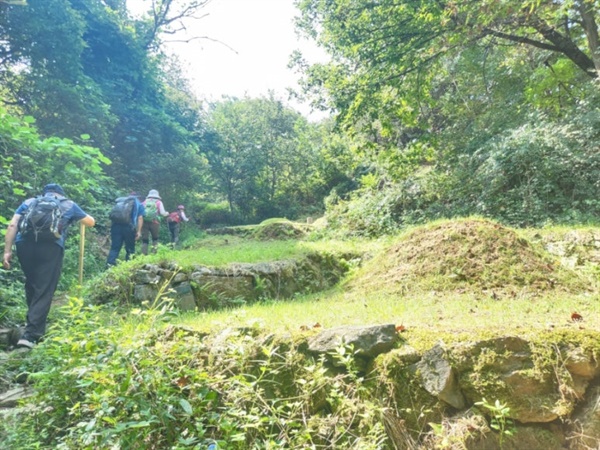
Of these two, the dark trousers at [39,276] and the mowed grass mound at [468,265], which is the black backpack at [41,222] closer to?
the dark trousers at [39,276]

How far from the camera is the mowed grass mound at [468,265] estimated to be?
14.2 ft

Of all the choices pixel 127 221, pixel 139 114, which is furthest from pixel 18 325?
pixel 139 114

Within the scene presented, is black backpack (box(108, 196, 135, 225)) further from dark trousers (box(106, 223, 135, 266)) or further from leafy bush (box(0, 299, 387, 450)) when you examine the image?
leafy bush (box(0, 299, 387, 450))

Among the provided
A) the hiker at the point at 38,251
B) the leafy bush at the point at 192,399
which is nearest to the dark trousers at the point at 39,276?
the hiker at the point at 38,251

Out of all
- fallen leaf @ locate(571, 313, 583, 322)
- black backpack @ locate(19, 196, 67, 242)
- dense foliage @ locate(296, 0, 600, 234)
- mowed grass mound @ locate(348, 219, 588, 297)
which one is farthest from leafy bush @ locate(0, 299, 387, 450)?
dense foliage @ locate(296, 0, 600, 234)

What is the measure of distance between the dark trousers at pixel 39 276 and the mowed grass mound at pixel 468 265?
3.94 meters

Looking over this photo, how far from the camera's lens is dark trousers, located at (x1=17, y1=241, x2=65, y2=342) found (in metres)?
4.21

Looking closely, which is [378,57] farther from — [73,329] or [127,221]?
[73,329]

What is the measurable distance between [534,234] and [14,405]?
22.7ft

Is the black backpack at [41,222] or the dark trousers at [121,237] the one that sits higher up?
the black backpack at [41,222]

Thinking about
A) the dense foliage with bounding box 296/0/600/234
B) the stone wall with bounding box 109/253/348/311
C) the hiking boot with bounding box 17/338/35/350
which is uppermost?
the dense foliage with bounding box 296/0/600/234

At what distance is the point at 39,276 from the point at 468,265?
17.2 ft

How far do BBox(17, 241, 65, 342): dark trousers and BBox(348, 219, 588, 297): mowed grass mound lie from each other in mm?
3937

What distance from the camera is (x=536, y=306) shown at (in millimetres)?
3344
